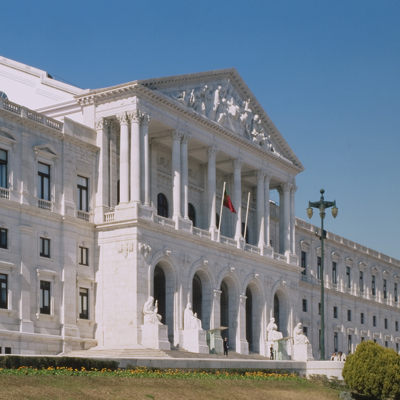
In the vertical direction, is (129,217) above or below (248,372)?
above

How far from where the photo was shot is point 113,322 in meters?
57.1

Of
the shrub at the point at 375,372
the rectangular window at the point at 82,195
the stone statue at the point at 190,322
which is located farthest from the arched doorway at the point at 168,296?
the shrub at the point at 375,372

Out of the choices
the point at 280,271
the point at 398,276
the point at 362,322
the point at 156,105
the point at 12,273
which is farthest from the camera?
the point at 398,276

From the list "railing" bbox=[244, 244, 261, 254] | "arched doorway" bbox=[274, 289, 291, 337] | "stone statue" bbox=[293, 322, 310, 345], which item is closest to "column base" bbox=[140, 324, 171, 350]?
"railing" bbox=[244, 244, 261, 254]

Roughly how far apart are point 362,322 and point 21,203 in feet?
185

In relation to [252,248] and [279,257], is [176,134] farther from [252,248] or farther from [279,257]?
[279,257]

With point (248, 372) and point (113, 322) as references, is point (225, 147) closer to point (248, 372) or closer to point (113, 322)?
point (113, 322)

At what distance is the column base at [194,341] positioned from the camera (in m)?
59.2

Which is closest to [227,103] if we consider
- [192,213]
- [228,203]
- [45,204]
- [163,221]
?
[228,203]

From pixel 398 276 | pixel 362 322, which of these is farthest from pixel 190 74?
pixel 398 276

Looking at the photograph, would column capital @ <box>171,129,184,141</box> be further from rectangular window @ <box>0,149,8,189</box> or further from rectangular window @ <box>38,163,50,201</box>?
rectangular window @ <box>0,149,8,189</box>

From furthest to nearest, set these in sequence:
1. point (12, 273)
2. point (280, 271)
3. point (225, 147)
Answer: point (280, 271)
point (225, 147)
point (12, 273)

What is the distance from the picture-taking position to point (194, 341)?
59500 millimetres

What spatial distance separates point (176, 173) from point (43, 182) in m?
10.7
